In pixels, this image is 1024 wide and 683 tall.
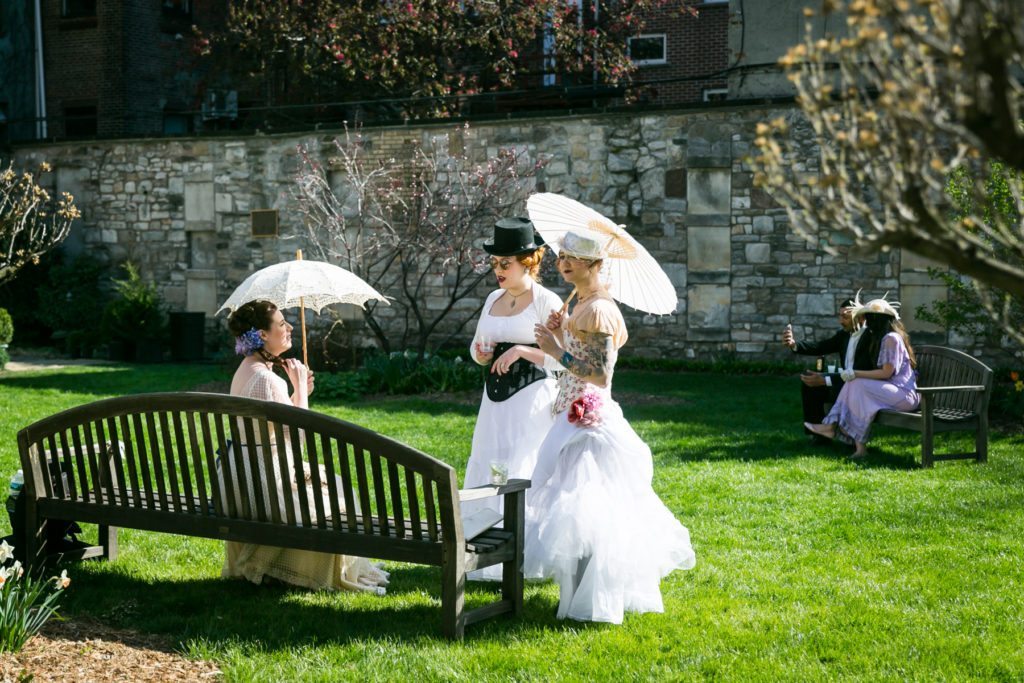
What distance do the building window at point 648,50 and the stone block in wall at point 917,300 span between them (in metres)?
13.1

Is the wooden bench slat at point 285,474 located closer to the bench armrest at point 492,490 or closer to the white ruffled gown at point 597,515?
the bench armrest at point 492,490

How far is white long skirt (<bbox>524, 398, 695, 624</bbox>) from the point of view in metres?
5.45

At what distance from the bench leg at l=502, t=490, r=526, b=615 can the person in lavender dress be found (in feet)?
17.2

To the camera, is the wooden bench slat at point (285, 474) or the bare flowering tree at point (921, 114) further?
the wooden bench slat at point (285, 474)

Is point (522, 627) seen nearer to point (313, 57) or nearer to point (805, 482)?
point (805, 482)

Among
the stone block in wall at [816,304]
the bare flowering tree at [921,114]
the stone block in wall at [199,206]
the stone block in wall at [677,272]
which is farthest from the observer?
the stone block in wall at [199,206]

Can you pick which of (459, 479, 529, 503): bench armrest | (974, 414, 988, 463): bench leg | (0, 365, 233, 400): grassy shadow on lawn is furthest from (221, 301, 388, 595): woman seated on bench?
(0, 365, 233, 400): grassy shadow on lawn

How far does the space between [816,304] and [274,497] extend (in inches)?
494

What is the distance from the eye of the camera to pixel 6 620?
4695 millimetres

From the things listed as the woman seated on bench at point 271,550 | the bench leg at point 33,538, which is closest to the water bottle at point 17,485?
the bench leg at point 33,538

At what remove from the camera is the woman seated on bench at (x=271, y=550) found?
19.8ft

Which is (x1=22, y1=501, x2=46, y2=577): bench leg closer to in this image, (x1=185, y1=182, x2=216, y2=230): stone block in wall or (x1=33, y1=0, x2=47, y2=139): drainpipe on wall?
(x1=185, y1=182, x2=216, y2=230): stone block in wall

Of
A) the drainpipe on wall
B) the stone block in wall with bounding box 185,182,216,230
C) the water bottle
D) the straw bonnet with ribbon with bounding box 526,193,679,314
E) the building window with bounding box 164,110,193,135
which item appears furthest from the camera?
the building window with bounding box 164,110,193,135

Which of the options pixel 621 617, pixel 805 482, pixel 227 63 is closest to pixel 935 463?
pixel 805 482
